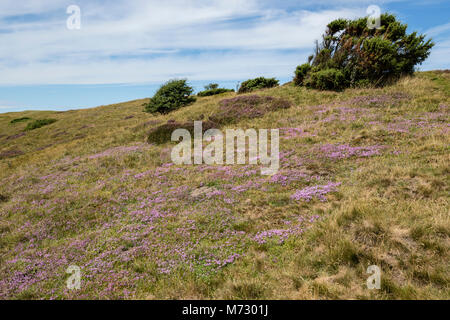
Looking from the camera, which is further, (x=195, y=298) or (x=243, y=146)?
(x=243, y=146)

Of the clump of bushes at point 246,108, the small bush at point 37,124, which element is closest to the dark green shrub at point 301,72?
the clump of bushes at point 246,108

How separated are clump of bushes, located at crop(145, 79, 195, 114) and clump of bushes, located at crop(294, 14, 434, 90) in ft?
68.0

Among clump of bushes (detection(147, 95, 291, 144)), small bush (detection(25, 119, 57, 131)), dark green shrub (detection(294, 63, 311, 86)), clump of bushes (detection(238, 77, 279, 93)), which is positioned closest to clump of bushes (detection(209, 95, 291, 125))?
clump of bushes (detection(147, 95, 291, 144))

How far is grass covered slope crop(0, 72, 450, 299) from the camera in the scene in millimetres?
4527

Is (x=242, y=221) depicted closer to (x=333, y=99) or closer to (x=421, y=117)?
(x=421, y=117)

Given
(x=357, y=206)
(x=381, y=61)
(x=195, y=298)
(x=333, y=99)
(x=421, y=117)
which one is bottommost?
(x=195, y=298)

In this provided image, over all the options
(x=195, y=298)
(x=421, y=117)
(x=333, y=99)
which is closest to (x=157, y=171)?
(x=195, y=298)

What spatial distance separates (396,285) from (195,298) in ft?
11.7

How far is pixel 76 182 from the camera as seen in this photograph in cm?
1341

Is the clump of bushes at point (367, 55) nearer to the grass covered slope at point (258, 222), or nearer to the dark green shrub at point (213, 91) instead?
the grass covered slope at point (258, 222)

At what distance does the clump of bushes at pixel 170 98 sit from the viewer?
38.1 metres

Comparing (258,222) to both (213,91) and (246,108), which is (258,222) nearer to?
(246,108)

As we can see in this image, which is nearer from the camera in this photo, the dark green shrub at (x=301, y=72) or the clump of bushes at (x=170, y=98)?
the dark green shrub at (x=301, y=72)

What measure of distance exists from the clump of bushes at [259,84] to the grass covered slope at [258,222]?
2488 cm
